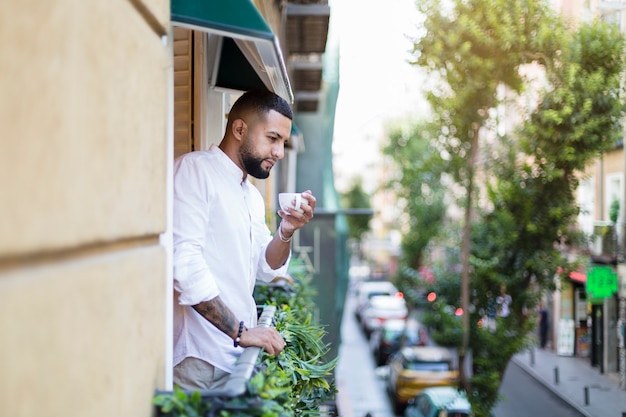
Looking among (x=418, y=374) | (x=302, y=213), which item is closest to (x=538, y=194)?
(x=418, y=374)

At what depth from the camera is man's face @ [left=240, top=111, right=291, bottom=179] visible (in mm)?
3234

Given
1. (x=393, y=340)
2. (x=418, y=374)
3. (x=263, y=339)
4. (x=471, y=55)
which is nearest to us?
(x=263, y=339)

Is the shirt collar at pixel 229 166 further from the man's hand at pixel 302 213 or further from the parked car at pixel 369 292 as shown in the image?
the parked car at pixel 369 292

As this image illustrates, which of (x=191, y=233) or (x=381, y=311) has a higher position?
(x=191, y=233)

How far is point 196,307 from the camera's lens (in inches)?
110

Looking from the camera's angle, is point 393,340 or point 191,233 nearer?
point 191,233

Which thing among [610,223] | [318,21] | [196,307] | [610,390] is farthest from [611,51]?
[196,307]

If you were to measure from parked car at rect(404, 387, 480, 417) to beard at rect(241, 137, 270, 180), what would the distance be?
39.5 ft

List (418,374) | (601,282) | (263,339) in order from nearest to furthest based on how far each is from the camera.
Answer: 1. (263,339)
2. (601,282)
3. (418,374)

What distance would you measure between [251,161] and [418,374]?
57.3 feet

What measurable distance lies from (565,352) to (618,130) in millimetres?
11778

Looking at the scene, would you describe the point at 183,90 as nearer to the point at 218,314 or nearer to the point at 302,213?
the point at 302,213

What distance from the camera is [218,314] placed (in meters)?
2.80

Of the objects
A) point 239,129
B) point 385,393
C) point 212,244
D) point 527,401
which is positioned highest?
point 239,129
